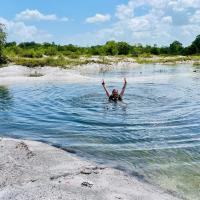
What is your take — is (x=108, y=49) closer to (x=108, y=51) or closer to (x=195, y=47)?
(x=108, y=51)

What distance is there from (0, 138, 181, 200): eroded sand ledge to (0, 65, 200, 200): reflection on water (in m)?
1.13

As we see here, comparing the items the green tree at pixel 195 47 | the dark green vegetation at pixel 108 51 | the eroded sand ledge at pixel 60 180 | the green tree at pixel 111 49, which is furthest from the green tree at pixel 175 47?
the eroded sand ledge at pixel 60 180

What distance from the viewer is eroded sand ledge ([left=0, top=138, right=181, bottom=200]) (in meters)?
10.5

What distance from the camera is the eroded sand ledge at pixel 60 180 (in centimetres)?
1052

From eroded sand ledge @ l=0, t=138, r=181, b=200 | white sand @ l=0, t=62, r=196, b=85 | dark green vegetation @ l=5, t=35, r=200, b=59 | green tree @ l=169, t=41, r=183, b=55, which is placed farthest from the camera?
green tree @ l=169, t=41, r=183, b=55

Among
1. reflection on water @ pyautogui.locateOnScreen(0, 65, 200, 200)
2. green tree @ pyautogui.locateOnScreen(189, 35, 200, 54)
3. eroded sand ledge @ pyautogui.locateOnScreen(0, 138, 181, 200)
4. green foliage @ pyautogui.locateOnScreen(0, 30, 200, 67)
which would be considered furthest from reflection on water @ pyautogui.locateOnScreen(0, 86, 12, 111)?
green tree @ pyautogui.locateOnScreen(189, 35, 200, 54)

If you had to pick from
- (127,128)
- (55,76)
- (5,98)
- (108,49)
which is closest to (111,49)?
(108,49)

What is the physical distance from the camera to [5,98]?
3291 centimetres

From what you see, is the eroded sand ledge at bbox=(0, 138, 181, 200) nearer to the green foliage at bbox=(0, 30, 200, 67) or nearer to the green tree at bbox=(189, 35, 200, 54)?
the green foliage at bbox=(0, 30, 200, 67)

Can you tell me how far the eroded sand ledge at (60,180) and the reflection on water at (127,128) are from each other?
44.5 inches

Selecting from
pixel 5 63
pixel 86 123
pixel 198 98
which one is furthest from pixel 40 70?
pixel 86 123

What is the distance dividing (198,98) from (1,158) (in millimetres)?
19401

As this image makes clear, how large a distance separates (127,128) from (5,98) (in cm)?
1571

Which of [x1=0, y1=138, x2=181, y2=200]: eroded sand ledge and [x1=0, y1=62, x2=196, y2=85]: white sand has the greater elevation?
[x1=0, y1=138, x2=181, y2=200]: eroded sand ledge
